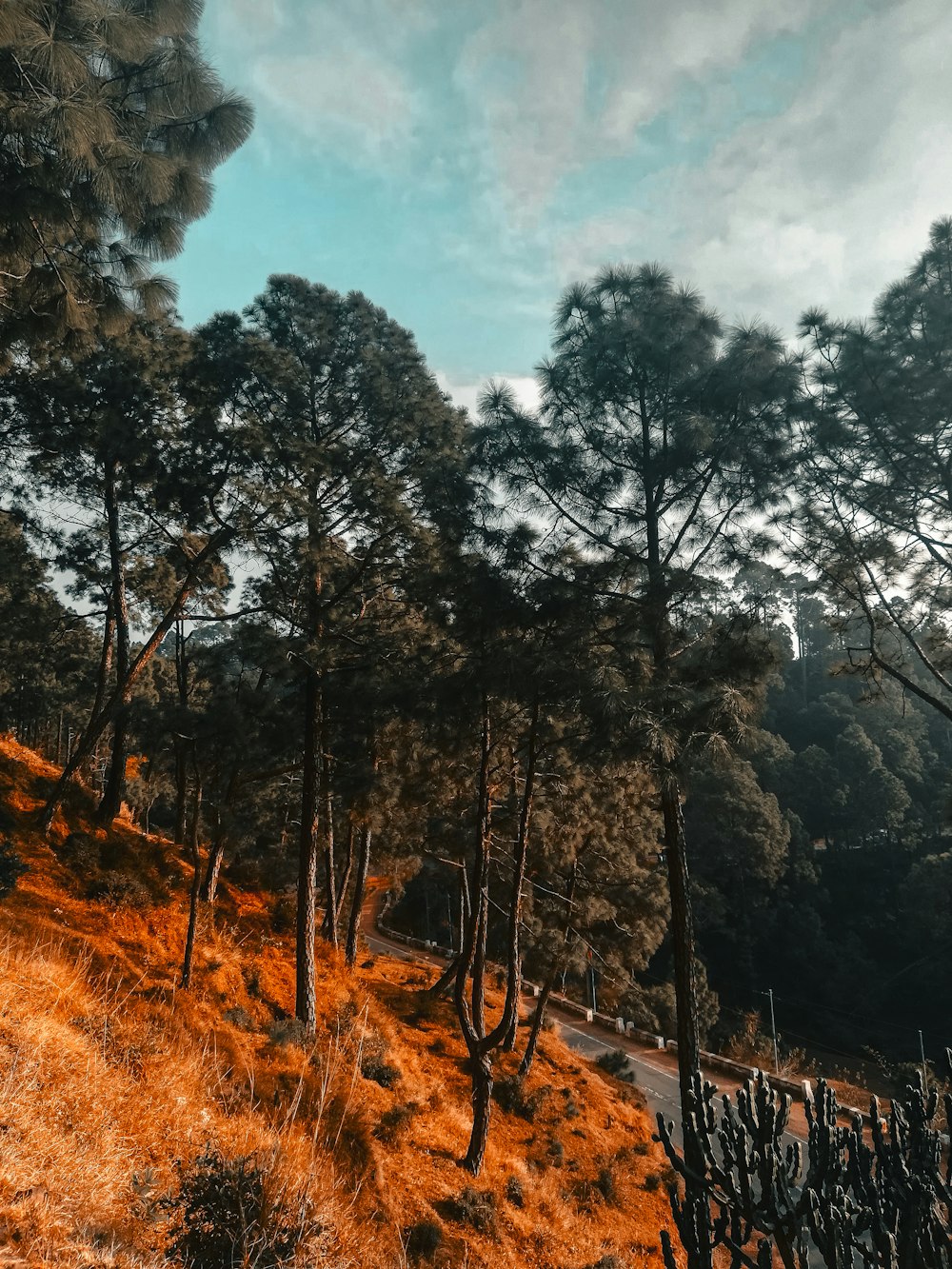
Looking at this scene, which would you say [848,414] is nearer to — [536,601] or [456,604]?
[536,601]

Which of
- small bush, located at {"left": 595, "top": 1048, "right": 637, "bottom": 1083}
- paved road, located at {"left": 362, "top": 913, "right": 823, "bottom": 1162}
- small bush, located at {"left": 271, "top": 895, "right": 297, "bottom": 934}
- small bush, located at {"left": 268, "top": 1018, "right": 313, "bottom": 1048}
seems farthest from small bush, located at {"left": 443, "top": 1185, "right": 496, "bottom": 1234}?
small bush, located at {"left": 595, "top": 1048, "right": 637, "bottom": 1083}

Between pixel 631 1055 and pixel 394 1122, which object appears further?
pixel 631 1055

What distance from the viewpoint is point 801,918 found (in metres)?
37.4

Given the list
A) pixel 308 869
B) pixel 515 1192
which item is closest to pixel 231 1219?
pixel 515 1192

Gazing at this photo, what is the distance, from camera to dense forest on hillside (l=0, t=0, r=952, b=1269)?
7262 mm

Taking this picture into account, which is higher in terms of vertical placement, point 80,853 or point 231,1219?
point 80,853

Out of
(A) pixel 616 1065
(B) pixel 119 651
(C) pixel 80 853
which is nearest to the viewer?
(C) pixel 80 853

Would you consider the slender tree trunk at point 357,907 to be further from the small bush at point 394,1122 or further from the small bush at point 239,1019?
the small bush at point 394,1122

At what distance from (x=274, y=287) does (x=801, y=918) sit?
38.9 metres

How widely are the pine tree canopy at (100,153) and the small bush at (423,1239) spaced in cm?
1008

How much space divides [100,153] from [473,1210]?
12.1 meters

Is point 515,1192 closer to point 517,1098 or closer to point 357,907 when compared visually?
point 517,1098

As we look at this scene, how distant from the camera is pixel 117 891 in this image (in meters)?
12.3

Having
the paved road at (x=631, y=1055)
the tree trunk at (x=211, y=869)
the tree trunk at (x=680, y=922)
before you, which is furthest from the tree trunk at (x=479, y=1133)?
the paved road at (x=631, y=1055)
